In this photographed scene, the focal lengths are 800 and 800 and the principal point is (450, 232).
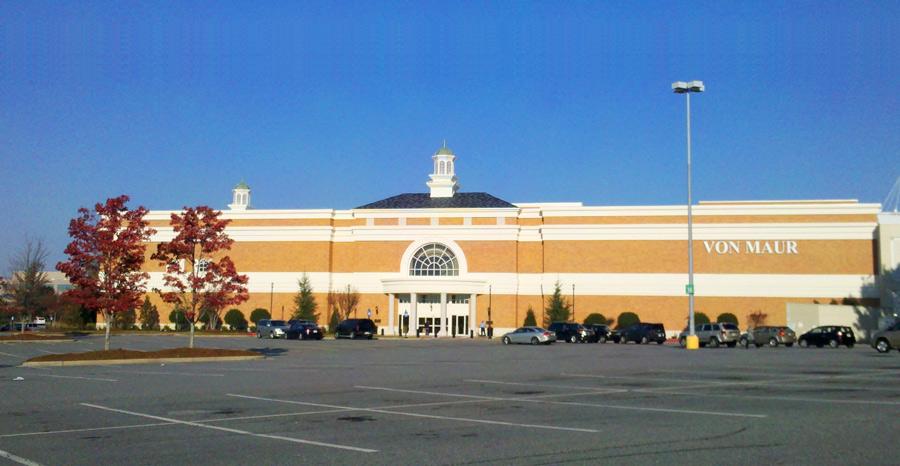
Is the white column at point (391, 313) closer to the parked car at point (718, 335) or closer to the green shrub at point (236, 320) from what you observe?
the green shrub at point (236, 320)

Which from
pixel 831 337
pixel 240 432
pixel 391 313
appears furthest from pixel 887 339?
pixel 391 313

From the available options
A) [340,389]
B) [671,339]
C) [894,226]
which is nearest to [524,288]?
[671,339]

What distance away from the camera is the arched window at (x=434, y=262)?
68.2 m

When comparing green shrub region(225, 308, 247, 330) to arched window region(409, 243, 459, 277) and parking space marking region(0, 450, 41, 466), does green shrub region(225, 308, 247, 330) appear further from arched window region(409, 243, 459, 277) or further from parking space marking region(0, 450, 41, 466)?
parking space marking region(0, 450, 41, 466)

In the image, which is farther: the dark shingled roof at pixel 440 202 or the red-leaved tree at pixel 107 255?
the dark shingled roof at pixel 440 202

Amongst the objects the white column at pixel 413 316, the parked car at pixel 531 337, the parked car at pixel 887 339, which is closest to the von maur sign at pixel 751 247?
the parked car at pixel 531 337

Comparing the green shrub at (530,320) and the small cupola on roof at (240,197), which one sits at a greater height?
the small cupola on roof at (240,197)

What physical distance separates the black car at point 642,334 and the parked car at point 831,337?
10.1 m

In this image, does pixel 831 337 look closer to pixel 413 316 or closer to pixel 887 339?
pixel 887 339

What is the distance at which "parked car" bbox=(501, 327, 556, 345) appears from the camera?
48.2 meters

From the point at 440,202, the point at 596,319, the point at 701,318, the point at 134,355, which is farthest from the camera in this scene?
the point at 440,202

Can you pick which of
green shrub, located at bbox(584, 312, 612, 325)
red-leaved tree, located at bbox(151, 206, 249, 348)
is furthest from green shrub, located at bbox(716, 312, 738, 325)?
red-leaved tree, located at bbox(151, 206, 249, 348)

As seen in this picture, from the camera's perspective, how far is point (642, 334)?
51781 mm

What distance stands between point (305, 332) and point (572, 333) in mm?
18107
